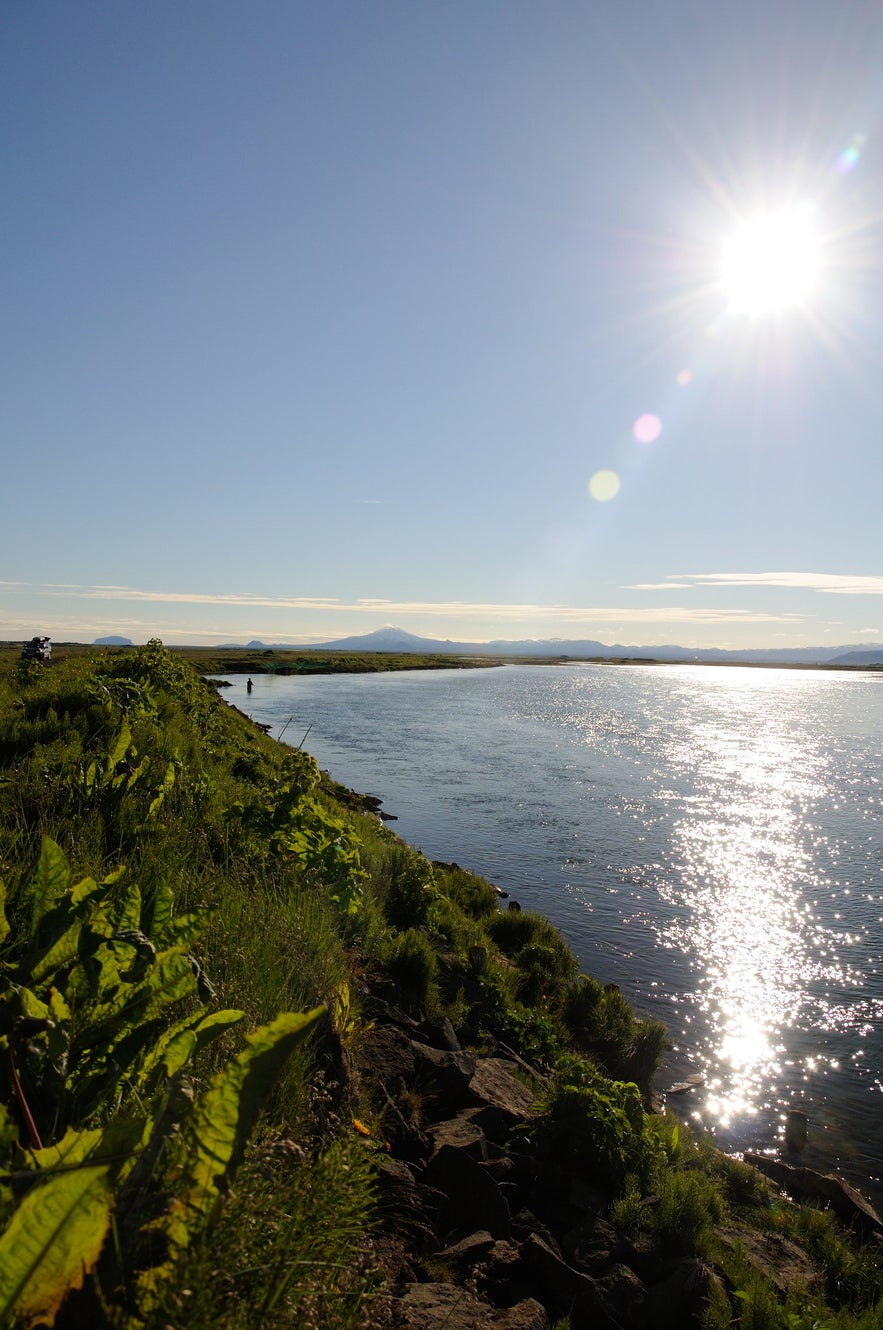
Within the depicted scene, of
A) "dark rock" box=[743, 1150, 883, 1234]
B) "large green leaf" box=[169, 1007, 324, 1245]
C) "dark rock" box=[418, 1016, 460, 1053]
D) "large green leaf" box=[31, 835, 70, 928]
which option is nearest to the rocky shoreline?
"dark rock" box=[418, 1016, 460, 1053]

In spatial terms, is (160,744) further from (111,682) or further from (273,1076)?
(273,1076)

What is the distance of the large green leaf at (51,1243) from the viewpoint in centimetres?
162

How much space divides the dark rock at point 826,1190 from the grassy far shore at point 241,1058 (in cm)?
46

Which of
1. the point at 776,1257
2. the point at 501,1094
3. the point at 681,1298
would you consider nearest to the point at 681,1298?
the point at 681,1298

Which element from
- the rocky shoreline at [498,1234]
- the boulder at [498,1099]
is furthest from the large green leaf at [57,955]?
the boulder at [498,1099]

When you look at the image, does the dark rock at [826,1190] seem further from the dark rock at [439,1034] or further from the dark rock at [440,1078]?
the dark rock at [440,1078]

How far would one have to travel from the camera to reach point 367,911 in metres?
7.56

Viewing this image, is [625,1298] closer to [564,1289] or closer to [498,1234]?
[564,1289]

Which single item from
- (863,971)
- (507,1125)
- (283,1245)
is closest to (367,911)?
(507,1125)

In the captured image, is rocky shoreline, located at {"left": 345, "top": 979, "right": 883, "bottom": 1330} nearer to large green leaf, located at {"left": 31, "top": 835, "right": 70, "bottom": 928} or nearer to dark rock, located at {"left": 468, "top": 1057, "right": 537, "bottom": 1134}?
dark rock, located at {"left": 468, "top": 1057, "right": 537, "bottom": 1134}

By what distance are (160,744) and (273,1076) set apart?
27.7 feet

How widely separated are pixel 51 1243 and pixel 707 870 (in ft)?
57.1

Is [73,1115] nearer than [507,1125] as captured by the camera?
Yes

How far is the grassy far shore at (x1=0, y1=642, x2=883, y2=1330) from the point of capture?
1.88 meters
